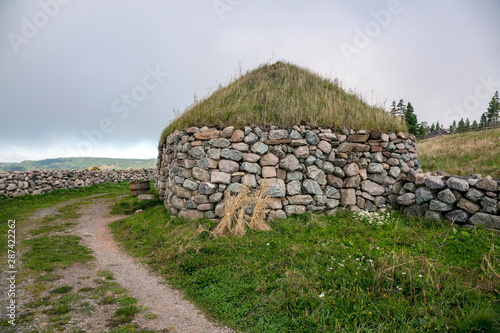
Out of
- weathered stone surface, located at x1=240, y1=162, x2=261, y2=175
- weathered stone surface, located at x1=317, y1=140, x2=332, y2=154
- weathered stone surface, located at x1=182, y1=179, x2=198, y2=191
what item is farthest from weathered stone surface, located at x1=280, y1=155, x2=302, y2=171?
weathered stone surface, located at x1=182, y1=179, x2=198, y2=191

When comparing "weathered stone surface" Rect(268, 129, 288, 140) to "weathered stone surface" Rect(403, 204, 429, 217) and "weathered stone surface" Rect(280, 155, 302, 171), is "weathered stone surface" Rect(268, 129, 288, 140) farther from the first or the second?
"weathered stone surface" Rect(403, 204, 429, 217)

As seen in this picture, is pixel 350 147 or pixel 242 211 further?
pixel 350 147

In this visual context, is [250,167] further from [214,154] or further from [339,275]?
[339,275]

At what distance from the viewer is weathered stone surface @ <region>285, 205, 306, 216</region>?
7074 millimetres

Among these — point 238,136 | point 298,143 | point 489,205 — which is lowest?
point 489,205

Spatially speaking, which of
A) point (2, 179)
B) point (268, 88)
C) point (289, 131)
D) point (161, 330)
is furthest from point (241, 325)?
point (2, 179)

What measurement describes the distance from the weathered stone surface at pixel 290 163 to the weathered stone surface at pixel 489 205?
407 centimetres

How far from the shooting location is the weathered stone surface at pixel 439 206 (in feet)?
20.2

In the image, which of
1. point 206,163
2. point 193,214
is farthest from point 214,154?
point 193,214

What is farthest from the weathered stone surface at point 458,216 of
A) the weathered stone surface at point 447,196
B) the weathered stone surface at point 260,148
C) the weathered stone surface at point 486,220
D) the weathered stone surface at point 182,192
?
the weathered stone surface at point 182,192

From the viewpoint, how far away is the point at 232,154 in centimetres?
709

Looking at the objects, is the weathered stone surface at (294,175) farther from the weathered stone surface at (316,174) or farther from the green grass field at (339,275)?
the green grass field at (339,275)

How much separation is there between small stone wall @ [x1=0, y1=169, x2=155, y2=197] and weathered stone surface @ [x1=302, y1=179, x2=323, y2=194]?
522 inches

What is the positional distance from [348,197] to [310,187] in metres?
1.23
